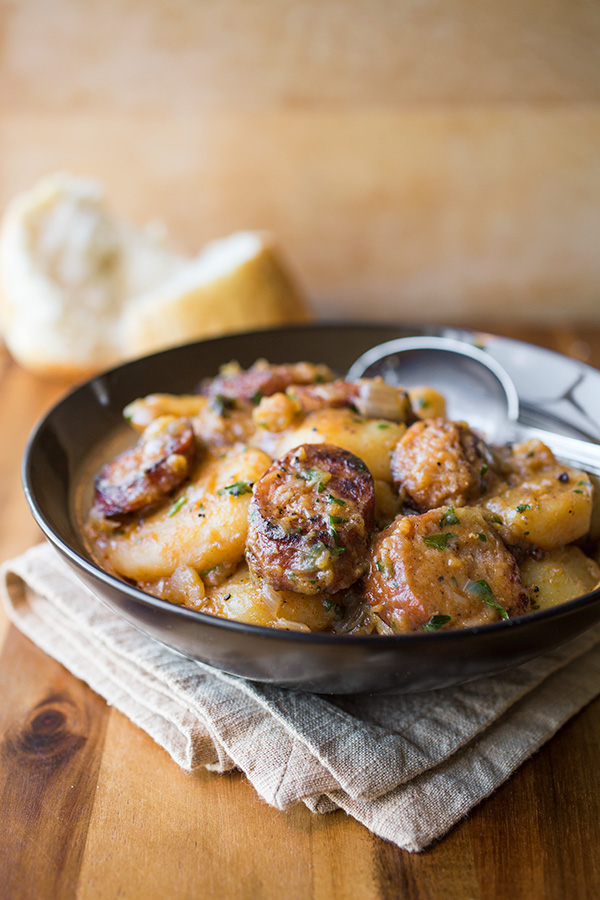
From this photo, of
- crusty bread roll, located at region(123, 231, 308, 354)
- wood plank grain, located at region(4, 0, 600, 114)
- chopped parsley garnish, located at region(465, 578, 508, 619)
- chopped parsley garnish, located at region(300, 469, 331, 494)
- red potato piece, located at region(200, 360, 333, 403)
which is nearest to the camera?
chopped parsley garnish, located at region(465, 578, 508, 619)

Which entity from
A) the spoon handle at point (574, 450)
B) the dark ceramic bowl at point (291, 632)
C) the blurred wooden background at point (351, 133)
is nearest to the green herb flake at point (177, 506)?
the dark ceramic bowl at point (291, 632)

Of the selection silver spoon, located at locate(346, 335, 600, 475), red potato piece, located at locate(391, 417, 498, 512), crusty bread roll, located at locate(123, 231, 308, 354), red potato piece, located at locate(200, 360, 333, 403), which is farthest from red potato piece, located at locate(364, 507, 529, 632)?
crusty bread roll, located at locate(123, 231, 308, 354)

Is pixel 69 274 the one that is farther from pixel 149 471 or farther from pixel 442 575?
pixel 442 575

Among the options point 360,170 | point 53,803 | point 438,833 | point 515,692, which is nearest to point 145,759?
point 53,803

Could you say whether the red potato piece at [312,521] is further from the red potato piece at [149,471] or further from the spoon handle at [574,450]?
the spoon handle at [574,450]

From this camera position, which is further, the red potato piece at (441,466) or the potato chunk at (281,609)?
the red potato piece at (441,466)

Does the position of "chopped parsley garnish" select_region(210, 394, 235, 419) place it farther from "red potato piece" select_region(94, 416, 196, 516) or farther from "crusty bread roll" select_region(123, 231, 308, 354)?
"crusty bread roll" select_region(123, 231, 308, 354)
